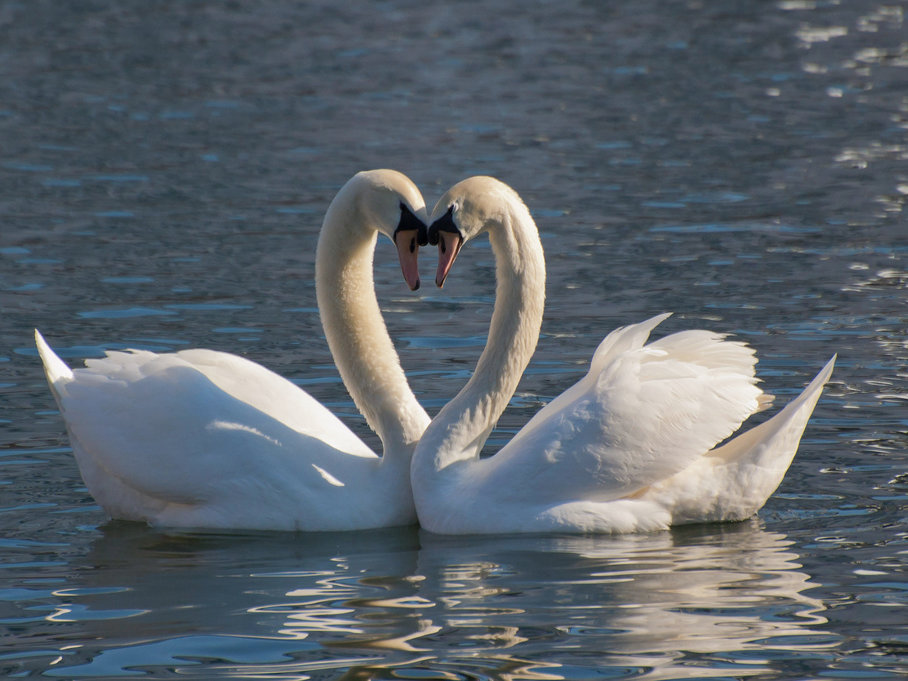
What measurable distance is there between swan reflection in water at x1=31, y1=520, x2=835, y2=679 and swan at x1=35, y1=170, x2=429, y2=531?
0.17 m

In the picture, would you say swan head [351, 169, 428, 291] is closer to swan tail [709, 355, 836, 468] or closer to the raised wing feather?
the raised wing feather

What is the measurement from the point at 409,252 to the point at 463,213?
0.30m

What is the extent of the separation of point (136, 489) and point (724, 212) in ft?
26.0

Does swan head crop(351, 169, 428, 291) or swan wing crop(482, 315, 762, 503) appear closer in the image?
swan wing crop(482, 315, 762, 503)

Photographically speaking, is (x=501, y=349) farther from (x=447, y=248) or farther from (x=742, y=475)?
(x=742, y=475)

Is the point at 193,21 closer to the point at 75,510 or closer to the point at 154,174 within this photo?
the point at 154,174

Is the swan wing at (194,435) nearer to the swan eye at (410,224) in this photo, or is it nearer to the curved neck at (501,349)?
the curved neck at (501,349)

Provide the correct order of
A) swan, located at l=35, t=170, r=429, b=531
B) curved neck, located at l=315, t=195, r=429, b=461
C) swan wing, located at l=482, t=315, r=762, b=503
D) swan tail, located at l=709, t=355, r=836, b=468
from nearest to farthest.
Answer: swan wing, located at l=482, t=315, r=762, b=503
swan tail, located at l=709, t=355, r=836, b=468
swan, located at l=35, t=170, r=429, b=531
curved neck, located at l=315, t=195, r=429, b=461

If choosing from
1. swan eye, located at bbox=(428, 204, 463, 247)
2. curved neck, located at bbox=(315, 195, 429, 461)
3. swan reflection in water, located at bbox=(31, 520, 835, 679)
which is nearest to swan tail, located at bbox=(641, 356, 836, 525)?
swan reflection in water, located at bbox=(31, 520, 835, 679)

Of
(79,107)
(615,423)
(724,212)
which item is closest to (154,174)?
(79,107)

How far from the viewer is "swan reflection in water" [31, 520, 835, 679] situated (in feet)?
18.3

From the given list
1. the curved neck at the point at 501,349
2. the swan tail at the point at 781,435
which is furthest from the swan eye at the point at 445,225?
the swan tail at the point at 781,435

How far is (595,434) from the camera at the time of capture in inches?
272

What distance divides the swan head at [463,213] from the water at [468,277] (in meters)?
1.30
